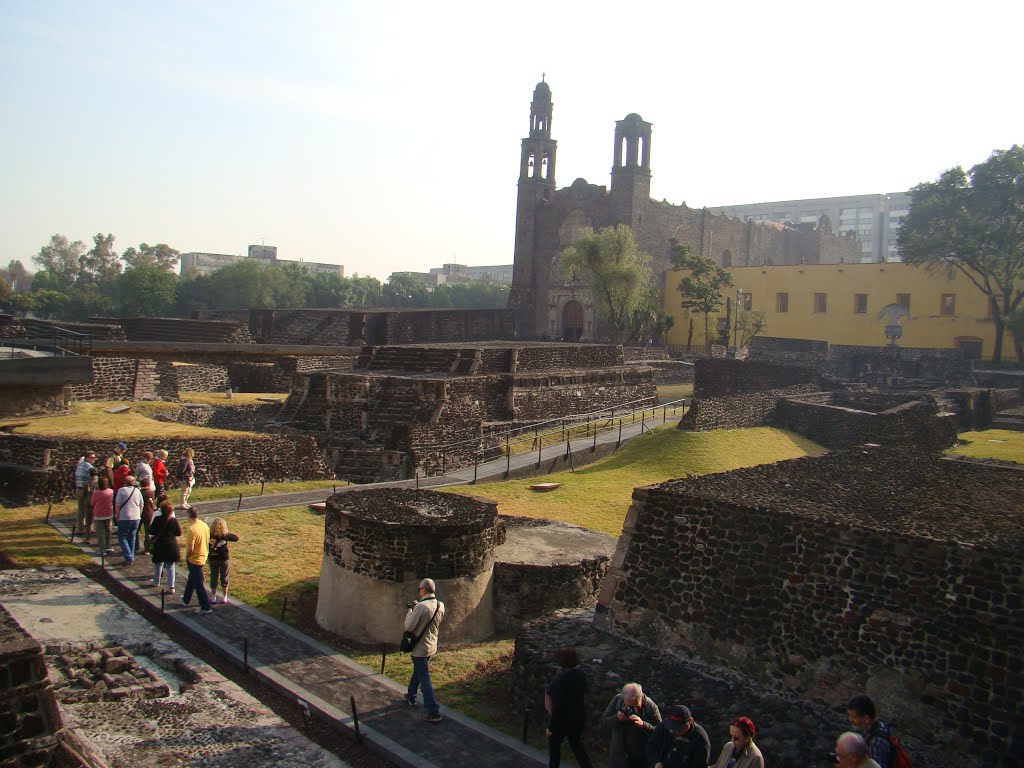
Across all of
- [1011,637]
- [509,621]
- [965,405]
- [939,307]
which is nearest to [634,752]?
[1011,637]

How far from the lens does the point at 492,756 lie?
25.6 ft

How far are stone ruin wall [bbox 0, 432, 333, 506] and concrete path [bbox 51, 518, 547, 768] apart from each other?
509 centimetres

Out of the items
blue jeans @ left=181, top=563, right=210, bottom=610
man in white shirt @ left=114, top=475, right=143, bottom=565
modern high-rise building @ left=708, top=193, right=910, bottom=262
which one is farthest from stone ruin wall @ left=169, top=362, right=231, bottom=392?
modern high-rise building @ left=708, top=193, right=910, bottom=262

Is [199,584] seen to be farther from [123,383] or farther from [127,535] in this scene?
[123,383]

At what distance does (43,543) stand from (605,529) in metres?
8.43

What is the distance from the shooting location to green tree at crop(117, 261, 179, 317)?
64.9 meters

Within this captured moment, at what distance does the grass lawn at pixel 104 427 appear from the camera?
17.5 m

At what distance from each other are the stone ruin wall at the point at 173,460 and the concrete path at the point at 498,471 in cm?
123

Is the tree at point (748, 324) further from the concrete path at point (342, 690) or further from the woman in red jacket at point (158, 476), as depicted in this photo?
the concrete path at point (342, 690)

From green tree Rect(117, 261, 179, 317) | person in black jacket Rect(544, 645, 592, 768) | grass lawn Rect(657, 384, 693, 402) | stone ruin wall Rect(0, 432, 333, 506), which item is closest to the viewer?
person in black jacket Rect(544, 645, 592, 768)

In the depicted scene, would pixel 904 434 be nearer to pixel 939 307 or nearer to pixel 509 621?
pixel 509 621

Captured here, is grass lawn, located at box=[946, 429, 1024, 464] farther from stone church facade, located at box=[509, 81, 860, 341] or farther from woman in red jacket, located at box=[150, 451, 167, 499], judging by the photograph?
stone church facade, located at box=[509, 81, 860, 341]

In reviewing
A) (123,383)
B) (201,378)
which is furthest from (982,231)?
(123,383)

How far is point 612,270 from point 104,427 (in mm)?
31100
